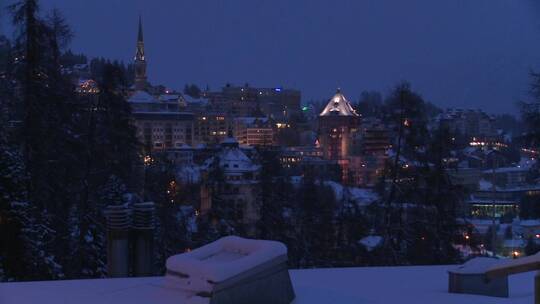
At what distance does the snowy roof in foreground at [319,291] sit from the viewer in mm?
3170

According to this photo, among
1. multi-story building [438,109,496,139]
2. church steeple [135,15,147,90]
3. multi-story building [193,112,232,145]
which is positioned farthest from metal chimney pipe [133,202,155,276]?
church steeple [135,15,147,90]

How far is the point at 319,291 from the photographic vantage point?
143 inches

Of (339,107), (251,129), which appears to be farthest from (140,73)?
(339,107)

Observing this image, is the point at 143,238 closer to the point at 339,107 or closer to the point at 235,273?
the point at 235,273

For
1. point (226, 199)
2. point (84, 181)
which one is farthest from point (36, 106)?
point (226, 199)

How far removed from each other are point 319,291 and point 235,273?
36.3 inches

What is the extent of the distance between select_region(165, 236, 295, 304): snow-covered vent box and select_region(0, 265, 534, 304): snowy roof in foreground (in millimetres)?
89

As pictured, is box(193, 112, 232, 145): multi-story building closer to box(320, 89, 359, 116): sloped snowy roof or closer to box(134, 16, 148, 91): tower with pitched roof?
box(134, 16, 148, 91): tower with pitched roof

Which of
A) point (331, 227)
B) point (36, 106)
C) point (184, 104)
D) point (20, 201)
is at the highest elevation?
point (184, 104)

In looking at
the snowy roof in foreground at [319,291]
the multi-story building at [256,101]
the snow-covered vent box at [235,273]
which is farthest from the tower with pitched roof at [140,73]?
the snow-covered vent box at [235,273]

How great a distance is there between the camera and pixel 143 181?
35.8 feet

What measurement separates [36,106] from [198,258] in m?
5.26

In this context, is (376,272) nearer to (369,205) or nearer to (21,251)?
(21,251)

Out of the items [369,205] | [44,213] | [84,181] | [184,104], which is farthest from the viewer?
[184,104]
